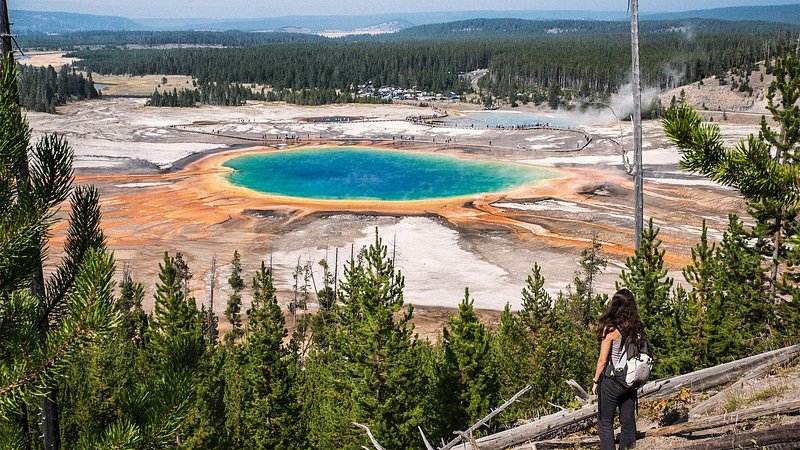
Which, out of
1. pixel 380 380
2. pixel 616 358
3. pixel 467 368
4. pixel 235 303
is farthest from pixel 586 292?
pixel 616 358

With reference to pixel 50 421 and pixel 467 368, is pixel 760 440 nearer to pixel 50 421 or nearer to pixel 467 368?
pixel 50 421

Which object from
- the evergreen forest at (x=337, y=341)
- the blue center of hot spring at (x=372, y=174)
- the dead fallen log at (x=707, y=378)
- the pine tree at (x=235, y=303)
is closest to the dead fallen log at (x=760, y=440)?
the evergreen forest at (x=337, y=341)

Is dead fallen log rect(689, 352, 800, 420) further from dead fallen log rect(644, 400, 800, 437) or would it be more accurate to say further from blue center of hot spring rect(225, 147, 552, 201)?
blue center of hot spring rect(225, 147, 552, 201)

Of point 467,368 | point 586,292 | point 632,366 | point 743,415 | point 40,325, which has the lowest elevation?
point 586,292

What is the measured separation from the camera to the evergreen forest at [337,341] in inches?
142

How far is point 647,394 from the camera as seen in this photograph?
814cm

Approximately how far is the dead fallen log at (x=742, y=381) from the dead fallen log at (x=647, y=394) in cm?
7

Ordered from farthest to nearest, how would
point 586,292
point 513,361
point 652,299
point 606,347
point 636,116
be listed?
point 586,292
point 513,361
point 652,299
point 636,116
point 606,347

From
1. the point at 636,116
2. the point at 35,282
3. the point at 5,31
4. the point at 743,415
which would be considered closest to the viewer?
the point at 5,31

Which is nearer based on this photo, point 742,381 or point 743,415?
point 743,415

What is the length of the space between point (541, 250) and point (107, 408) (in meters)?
25.7

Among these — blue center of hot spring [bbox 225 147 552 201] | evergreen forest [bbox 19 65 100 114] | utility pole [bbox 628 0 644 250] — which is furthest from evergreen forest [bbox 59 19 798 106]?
utility pole [bbox 628 0 644 250]

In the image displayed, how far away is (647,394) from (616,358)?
2.23m

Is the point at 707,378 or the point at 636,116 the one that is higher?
the point at 636,116
